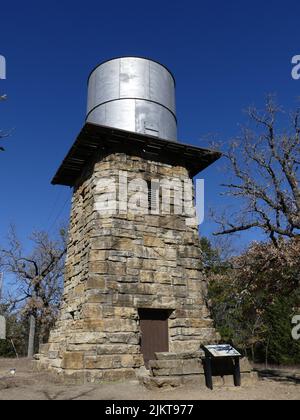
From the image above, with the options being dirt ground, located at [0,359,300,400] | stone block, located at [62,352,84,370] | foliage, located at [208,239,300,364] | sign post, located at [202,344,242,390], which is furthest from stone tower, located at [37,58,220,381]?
foliage, located at [208,239,300,364]

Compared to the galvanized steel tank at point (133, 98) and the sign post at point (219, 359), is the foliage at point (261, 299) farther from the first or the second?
the galvanized steel tank at point (133, 98)

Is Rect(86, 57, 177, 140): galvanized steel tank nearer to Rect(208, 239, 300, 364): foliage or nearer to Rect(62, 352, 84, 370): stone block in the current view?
Rect(208, 239, 300, 364): foliage

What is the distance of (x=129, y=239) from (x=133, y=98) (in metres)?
4.50

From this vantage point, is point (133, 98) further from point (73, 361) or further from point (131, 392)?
point (131, 392)

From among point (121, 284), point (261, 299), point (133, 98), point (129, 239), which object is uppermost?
point (133, 98)

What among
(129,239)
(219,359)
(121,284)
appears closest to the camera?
(219,359)

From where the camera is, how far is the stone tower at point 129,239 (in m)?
9.47

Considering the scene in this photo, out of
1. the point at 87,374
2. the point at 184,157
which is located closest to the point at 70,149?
the point at 184,157

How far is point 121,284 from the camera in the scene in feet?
32.5

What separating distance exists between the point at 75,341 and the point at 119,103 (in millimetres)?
6948

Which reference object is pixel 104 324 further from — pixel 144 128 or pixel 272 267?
pixel 144 128

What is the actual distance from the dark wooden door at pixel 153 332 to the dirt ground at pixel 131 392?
1.44 m

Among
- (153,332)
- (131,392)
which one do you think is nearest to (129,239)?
(153,332)
